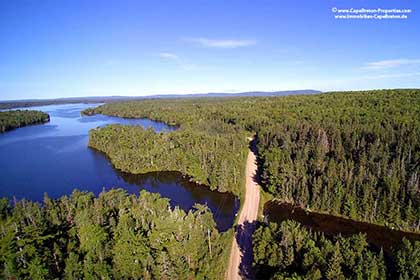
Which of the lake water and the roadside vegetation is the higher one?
the roadside vegetation

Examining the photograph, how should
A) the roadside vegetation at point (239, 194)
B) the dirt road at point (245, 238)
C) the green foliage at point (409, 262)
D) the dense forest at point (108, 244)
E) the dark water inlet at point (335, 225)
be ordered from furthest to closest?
the dark water inlet at point (335, 225) → the dirt road at point (245, 238) → the roadside vegetation at point (239, 194) → the dense forest at point (108, 244) → the green foliage at point (409, 262)

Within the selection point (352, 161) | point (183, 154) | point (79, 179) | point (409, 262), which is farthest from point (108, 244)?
point (352, 161)

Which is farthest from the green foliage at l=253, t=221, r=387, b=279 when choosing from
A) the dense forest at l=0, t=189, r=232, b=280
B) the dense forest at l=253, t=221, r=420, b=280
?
the dense forest at l=0, t=189, r=232, b=280

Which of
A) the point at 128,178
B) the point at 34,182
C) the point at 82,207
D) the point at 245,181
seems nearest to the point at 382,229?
the point at 245,181

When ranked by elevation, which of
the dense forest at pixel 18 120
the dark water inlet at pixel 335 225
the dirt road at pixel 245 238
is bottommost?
the dark water inlet at pixel 335 225

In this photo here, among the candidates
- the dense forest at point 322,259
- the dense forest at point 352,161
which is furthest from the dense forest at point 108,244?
the dense forest at point 352,161

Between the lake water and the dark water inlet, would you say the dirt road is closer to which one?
the lake water

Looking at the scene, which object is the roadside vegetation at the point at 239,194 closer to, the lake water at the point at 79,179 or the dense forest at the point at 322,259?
the dense forest at the point at 322,259
